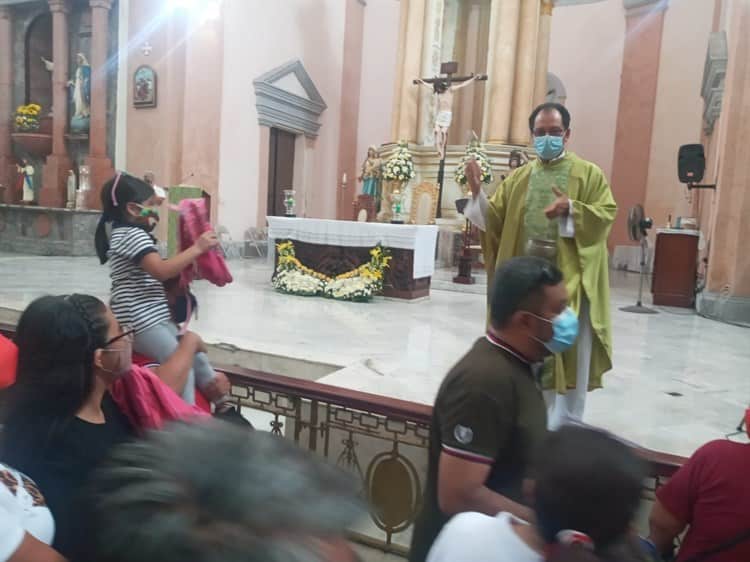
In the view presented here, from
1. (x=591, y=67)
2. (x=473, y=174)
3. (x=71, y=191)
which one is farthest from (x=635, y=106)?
(x=473, y=174)

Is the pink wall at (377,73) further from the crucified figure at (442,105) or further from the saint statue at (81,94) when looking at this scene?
the saint statue at (81,94)

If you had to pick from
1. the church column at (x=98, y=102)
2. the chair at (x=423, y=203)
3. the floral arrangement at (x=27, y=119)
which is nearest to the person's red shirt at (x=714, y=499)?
the chair at (x=423, y=203)

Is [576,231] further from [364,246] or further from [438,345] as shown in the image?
[364,246]

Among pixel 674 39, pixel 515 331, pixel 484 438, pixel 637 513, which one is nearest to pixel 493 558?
pixel 637 513

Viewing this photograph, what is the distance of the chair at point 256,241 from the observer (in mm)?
13088

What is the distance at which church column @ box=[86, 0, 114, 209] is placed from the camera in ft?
39.9

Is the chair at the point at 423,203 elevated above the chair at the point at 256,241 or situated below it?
above

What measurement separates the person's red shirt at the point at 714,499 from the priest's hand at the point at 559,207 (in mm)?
1492

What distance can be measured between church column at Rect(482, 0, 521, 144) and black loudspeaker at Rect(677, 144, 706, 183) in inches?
181

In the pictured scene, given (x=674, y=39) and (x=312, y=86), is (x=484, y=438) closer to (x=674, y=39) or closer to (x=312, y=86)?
(x=312, y=86)

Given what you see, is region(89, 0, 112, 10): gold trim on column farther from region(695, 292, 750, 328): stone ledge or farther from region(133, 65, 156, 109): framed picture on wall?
region(695, 292, 750, 328): stone ledge

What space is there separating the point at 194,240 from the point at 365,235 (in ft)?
16.5

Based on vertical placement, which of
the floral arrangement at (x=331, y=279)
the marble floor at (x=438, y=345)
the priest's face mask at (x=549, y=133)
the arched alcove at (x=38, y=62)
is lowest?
the marble floor at (x=438, y=345)

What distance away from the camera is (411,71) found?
42.7ft
